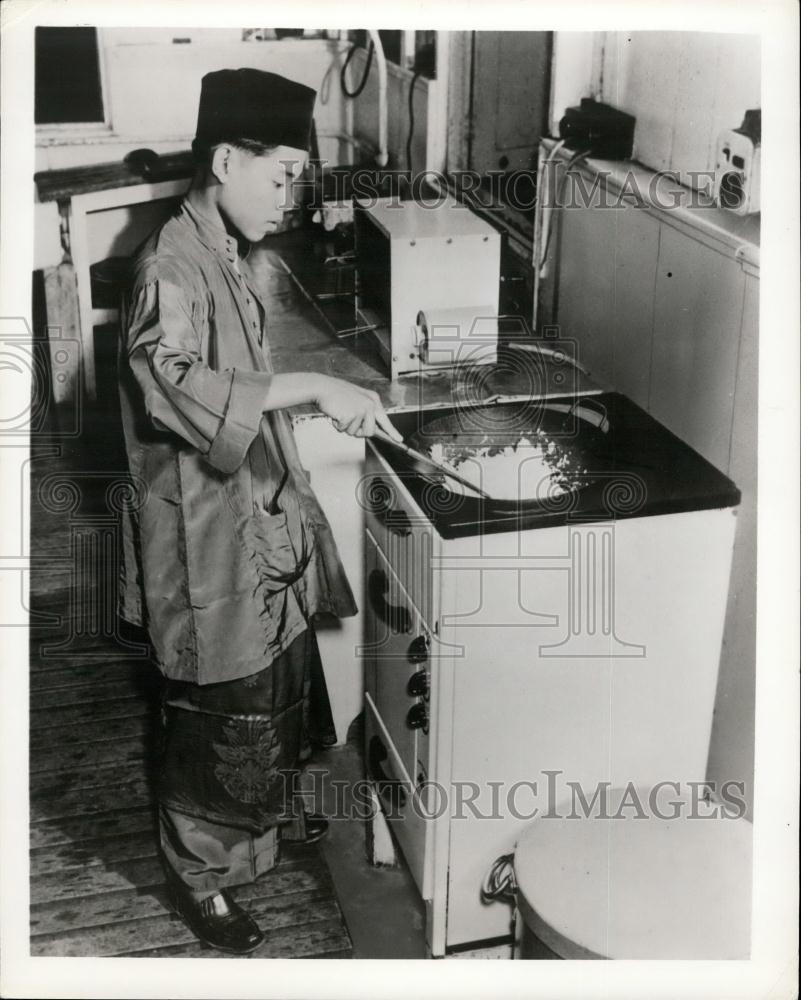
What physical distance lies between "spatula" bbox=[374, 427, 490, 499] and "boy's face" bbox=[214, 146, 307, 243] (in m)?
0.36

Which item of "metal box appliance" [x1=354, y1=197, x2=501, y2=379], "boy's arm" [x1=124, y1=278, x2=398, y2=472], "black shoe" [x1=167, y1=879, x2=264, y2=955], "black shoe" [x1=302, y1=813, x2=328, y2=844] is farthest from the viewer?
"black shoe" [x1=302, y1=813, x2=328, y2=844]

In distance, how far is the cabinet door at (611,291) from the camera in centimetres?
180

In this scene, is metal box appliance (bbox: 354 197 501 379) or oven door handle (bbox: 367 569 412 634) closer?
oven door handle (bbox: 367 569 412 634)

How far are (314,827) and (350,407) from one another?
2.80 feet

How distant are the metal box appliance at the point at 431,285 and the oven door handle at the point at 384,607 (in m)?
0.36

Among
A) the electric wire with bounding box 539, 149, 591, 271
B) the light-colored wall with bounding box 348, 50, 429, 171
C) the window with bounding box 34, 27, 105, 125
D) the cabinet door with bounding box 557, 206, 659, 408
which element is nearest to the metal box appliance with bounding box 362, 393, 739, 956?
the cabinet door with bounding box 557, 206, 659, 408

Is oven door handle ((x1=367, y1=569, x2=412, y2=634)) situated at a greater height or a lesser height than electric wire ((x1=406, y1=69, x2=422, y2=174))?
lesser

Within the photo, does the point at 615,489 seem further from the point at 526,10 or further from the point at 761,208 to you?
the point at 526,10

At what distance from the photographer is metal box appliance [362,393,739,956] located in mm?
1542

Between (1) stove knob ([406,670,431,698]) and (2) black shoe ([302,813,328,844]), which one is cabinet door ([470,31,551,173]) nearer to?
(1) stove knob ([406,670,431,698])

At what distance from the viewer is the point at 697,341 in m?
1.69

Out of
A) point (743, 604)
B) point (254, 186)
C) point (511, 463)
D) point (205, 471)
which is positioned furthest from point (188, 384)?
point (743, 604)

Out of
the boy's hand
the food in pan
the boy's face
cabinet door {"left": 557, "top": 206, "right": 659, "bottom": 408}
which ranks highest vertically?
the boy's face

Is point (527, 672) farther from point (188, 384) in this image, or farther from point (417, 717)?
point (188, 384)
